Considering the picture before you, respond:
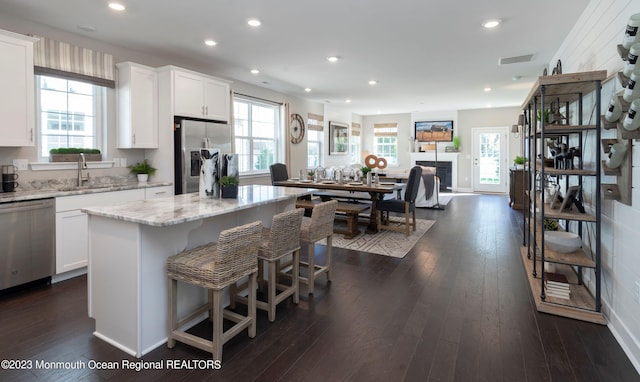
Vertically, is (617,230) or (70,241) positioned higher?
(617,230)

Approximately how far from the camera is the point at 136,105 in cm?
436

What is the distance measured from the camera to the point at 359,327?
253cm

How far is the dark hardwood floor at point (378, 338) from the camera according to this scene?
1.99 m

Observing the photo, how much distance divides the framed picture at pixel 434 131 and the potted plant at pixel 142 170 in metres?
9.04

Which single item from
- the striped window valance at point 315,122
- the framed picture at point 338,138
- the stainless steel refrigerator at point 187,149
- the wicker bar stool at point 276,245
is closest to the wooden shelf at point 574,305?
the wicker bar stool at point 276,245

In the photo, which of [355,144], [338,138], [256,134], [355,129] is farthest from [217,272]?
[355,144]

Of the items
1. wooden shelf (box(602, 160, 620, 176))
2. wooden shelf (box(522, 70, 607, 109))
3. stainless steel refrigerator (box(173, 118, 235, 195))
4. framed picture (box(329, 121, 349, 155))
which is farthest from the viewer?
framed picture (box(329, 121, 349, 155))

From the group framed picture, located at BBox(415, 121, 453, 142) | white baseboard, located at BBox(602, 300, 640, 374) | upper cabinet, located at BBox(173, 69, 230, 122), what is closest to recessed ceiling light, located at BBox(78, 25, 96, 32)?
upper cabinet, located at BBox(173, 69, 230, 122)

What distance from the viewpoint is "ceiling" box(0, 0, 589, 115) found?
3305mm

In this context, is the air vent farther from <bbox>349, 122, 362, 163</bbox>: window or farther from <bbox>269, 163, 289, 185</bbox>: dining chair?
<bbox>349, 122, 362, 163</bbox>: window

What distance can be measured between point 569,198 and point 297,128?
6.15 m

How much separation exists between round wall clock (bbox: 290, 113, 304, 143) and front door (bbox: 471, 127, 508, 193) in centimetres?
577

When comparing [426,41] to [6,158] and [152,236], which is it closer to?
[152,236]

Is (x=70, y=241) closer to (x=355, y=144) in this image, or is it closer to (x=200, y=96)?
(x=200, y=96)
